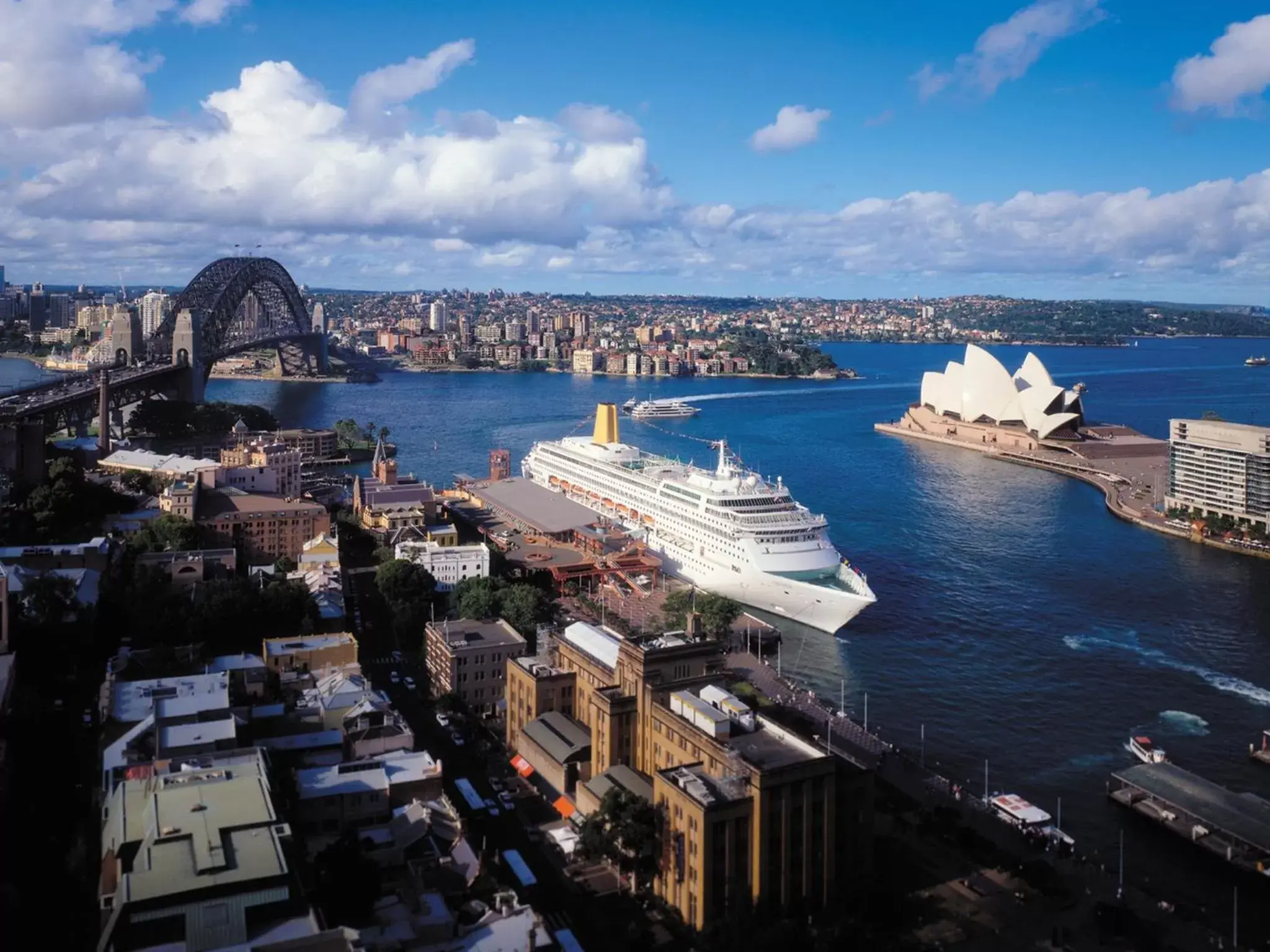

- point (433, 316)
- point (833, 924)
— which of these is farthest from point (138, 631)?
point (433, 316)

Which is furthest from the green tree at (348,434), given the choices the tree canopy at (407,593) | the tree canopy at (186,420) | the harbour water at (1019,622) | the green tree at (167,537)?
the tree canopy at (407,593)

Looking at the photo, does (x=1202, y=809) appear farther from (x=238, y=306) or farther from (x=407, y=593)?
(x=238, y=306)

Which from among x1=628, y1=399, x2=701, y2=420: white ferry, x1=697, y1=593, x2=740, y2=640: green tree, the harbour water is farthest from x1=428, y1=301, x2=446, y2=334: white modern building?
x1=697, y1=593, x2=740, y2=640: green tree

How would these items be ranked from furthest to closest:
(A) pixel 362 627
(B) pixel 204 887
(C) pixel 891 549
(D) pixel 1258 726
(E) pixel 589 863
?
(C) pixel 891 549 < (A) pixel 362 627 < (D) pixel 1258 726 < (E) pixel 589 863 < (B) pixel 204 887

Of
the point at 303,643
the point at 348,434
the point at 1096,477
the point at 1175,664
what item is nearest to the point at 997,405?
the point at 1096,477

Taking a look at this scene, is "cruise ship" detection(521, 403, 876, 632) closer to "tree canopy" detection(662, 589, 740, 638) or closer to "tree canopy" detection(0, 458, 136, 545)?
"tree canopy" detection(662, 589, 740, 638)

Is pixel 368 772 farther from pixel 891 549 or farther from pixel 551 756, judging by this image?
pixel 891 549
